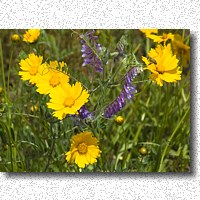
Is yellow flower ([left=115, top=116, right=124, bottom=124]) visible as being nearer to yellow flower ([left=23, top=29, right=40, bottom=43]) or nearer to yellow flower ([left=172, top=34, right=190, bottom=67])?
yellow flower ([left=172, top=34, right=190, bottom=67])

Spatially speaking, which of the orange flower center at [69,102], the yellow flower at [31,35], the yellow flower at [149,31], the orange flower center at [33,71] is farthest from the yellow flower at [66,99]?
the yellow flower at [149,31]

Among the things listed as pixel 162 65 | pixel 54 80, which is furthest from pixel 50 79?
pixel 162 65

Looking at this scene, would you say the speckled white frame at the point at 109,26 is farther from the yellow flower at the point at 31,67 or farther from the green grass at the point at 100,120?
the yellow flower at the point at 31,67

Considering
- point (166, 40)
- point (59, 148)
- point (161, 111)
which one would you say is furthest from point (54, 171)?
point (166, 40)

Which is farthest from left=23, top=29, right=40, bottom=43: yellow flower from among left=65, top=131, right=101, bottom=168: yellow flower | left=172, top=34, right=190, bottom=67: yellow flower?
left=172, top=34, right=190, bottom=67: yellow flower

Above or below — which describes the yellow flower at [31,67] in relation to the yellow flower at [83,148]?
above

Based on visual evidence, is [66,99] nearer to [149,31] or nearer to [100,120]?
[100,120]
